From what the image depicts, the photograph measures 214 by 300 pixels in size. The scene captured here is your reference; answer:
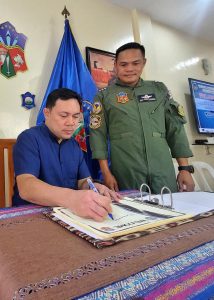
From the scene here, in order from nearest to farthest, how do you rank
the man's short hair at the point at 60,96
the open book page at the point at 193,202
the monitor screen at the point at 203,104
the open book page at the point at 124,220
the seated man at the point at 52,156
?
the open book page at the point at 124,220
the open book page at the point at 193,202
the seated man at the point at 52,156
the man's short hair at the point at 60,96
the monitor screen at the point at 203,104

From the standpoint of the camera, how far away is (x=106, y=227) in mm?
477

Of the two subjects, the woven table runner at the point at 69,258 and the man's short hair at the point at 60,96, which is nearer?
the woven table runner at the point at 69,258

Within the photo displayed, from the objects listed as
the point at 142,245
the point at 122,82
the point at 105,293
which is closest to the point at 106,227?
the point at 142,245

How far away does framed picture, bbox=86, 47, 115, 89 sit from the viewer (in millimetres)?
1951

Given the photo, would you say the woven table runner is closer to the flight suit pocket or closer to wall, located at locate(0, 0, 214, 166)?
the flight suit pocket

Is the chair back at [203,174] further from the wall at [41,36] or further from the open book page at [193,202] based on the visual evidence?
the open book page at [193,202]

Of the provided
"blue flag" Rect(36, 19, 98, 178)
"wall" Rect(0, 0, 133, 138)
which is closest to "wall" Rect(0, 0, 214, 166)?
"wall" Rect(0, 0, 133, 138)

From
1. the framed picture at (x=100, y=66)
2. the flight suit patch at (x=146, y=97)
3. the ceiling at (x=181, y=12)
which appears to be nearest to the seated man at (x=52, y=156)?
the flight suit patch at (x=146, y=97)

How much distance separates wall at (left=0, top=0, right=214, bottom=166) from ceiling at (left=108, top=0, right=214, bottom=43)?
0.21 feet

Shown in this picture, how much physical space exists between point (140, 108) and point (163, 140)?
216 millimetres

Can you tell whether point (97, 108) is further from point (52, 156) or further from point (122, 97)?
point (52, 156)

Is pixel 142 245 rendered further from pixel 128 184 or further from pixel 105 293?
pixel 128 184

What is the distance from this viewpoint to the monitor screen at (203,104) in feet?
8.64

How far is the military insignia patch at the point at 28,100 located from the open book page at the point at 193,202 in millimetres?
1183
